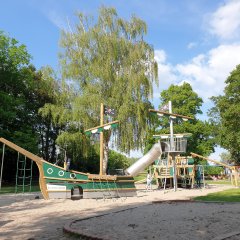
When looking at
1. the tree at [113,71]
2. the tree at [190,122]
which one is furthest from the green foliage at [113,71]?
the tree at [190,122]

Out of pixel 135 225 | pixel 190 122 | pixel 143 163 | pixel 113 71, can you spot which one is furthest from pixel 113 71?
pixel 135 225

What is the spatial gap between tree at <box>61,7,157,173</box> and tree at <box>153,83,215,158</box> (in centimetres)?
1755

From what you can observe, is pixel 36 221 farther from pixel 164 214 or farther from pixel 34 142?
pixel 34 142

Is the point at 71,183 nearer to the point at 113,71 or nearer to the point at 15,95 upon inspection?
the point at 113,71

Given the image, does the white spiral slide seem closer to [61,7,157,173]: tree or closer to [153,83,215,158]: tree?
[61,7,157,173]: tree

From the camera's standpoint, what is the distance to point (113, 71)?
99.9 ft

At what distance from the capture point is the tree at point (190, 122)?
4659 cm

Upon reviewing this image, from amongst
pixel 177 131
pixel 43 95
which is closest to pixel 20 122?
pixel 43 95

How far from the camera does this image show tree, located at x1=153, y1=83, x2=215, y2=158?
46594 millimetres

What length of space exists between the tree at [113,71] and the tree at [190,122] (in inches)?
691

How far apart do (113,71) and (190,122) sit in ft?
67.4

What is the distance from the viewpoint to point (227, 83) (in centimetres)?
4284

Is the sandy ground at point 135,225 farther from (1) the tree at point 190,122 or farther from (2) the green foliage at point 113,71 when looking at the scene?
(1) the tree at point 190,122

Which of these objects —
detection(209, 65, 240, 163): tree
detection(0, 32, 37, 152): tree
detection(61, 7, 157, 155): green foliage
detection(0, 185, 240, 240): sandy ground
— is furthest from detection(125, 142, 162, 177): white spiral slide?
detection(209, 65, 240, 163): tree
